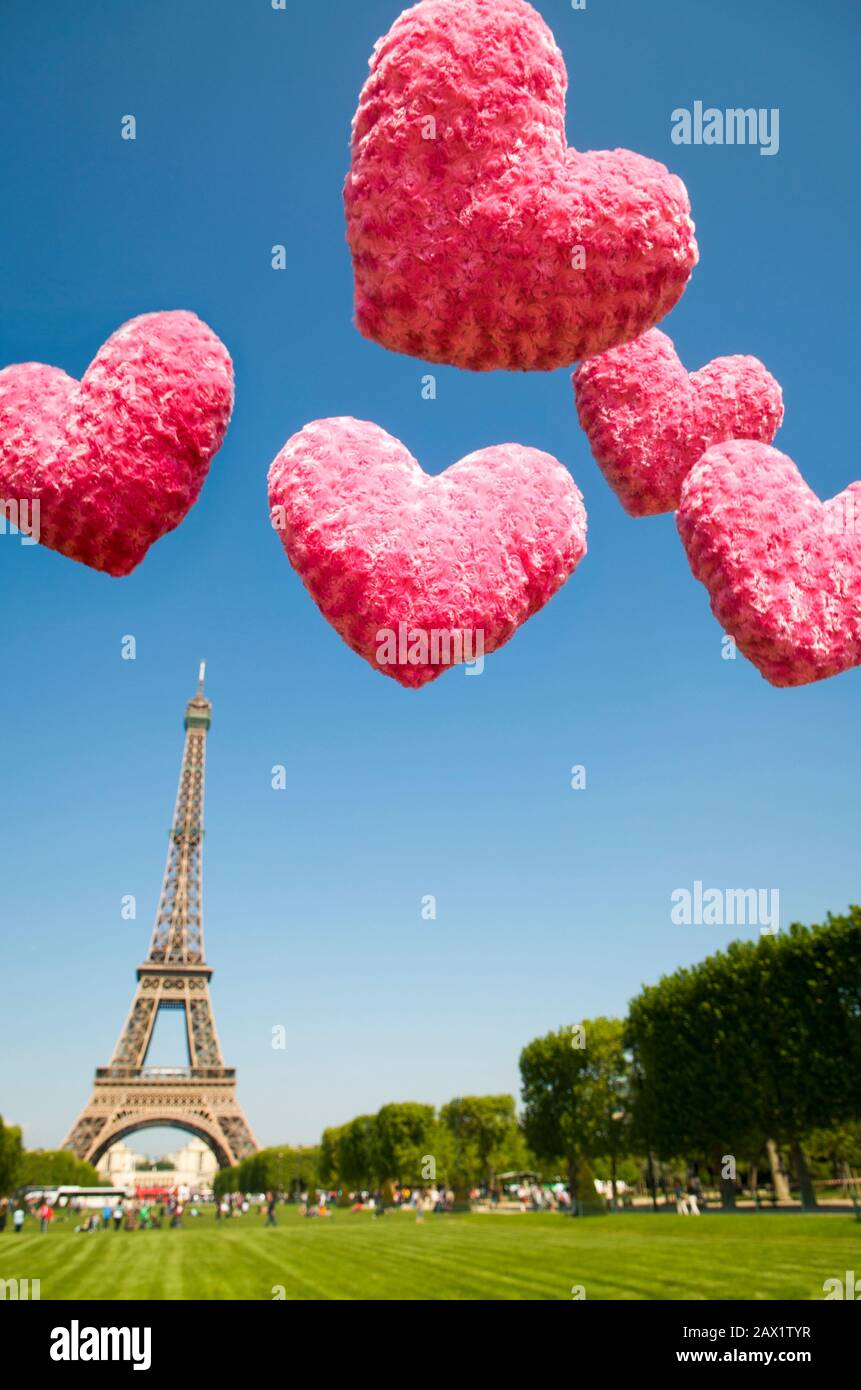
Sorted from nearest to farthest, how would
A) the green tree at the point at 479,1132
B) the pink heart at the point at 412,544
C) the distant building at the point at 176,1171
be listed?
the pink heart at the point at 412,544
the green tree at the point at 479,1132
the distant building at the point at 176,1171

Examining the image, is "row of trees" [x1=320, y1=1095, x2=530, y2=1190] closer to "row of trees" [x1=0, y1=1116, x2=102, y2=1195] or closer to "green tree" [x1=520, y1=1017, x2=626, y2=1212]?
"green tree" [x1=520, y1=1017, x2=626, y2=1212]

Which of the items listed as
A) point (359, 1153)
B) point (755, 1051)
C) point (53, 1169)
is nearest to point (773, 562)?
point (755, 1051)

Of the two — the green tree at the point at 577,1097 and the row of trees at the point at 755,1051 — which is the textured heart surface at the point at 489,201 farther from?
the green tree at the point at 577,1097

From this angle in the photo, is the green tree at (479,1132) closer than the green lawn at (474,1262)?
No

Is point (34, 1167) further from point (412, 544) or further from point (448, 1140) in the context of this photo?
point (412, 544)

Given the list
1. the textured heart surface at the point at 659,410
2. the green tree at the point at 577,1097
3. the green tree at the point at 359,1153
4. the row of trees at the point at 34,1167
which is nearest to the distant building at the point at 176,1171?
the row of trees at the point at 34,1167

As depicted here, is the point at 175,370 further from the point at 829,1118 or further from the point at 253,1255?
the point at 829,1118
